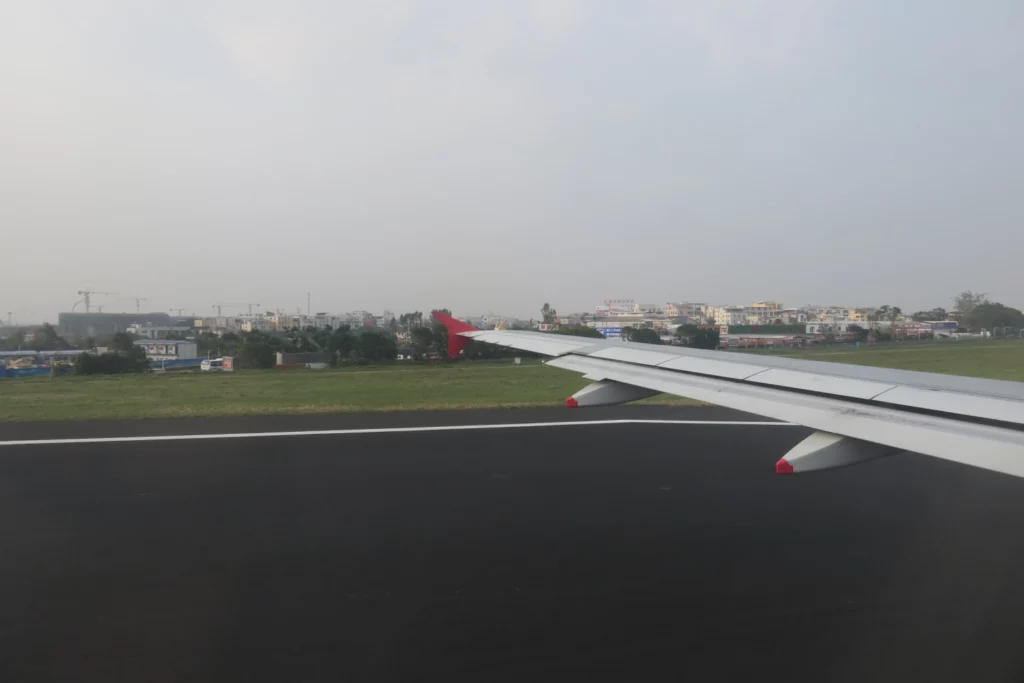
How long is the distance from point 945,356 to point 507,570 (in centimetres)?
977

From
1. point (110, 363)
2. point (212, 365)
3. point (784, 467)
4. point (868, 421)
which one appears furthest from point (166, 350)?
A: point (868, 421)

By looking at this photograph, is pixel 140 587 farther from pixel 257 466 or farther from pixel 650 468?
pixel 650 468

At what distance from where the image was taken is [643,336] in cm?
952

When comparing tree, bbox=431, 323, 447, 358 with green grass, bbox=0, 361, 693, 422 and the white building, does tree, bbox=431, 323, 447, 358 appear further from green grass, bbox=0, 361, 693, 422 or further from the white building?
the white building

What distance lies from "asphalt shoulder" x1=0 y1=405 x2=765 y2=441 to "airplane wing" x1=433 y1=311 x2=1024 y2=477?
5.18m

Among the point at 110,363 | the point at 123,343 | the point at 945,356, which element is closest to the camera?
the point at 945,356

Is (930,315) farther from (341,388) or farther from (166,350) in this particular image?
(166,350)

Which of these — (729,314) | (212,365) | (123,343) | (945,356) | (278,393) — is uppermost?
(729,314)

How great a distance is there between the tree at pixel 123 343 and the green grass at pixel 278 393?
5.75 ft

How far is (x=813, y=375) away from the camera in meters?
3.75

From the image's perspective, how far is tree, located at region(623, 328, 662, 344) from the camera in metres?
9.21

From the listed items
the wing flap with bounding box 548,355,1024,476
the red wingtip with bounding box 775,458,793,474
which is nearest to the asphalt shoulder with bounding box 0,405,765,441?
the wing flap with bounding box 548,355,1024,476

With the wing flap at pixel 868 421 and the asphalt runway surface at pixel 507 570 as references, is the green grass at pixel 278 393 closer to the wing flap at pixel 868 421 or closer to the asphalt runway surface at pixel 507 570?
the asphalt runway surface at pixel 507 570

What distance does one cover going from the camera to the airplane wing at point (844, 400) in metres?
2.45
